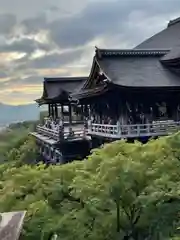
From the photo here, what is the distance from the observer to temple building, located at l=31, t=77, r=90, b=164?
22.0 meters

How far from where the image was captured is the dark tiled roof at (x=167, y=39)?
25.9 meters

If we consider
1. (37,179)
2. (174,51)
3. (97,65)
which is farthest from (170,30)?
(37,179)

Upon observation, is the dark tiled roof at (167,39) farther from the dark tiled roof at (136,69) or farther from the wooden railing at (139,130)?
the wooden railing at (139,130)

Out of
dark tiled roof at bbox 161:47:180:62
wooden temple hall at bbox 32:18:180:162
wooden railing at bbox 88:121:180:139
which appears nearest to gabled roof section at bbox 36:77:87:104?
wooden temple hall at bbox 32:18:180:162

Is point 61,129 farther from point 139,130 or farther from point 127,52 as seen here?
point 139,130

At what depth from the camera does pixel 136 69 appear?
773 inches

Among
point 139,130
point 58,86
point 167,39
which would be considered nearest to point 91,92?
point 139,130

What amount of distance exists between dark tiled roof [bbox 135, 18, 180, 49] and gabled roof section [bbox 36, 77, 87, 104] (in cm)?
595

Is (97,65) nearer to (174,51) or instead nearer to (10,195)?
(174,51)

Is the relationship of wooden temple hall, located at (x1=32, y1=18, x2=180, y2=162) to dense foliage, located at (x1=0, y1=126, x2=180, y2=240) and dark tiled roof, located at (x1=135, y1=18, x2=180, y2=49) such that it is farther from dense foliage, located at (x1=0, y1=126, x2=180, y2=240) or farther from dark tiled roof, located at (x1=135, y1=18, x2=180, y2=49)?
dense foliage, located at (x1=0, y1=126, x2=180, y2=240)

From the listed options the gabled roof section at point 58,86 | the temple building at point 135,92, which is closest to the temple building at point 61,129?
the gabled roof section at point 58,86

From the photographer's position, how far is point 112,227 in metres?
7.32

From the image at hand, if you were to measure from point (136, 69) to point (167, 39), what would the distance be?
9.00 meters

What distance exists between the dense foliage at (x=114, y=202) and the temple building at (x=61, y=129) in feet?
43.8
